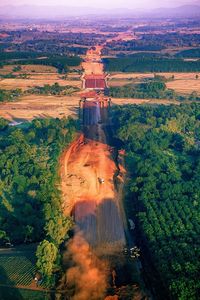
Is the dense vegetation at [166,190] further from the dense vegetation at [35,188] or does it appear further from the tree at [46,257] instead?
the tree at [46,257]

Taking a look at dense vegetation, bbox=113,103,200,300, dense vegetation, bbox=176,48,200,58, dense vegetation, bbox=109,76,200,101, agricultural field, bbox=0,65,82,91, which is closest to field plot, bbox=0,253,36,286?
dense vegetation, bbox=113,103,200,300

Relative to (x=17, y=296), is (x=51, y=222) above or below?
above


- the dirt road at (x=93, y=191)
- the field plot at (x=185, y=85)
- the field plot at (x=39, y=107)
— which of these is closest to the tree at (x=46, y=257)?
the dirt road at (x=93, y=191)

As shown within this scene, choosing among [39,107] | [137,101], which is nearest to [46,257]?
[39,107]

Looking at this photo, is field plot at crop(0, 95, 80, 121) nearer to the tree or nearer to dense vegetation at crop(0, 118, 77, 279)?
dense vegetation at crop(0, 118, 77, 279)

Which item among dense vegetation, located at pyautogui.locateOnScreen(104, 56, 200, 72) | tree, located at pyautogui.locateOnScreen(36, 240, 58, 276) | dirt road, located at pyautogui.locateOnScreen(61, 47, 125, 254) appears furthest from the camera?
dense vegetation, located at pyautogui.locateOnScreen(104, 56, 200, 72)

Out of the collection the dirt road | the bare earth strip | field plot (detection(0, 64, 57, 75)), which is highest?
field plot (detection(0, 64, 57, 75))

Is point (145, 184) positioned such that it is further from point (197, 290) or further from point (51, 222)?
point (197, 290)

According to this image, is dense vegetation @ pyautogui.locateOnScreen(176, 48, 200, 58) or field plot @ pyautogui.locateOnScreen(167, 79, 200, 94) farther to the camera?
dense vegetation @ pyautogui.locateOnScreen(176, 48, 200, 58)

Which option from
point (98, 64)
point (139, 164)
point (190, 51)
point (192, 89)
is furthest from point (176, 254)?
point (190, 51)
